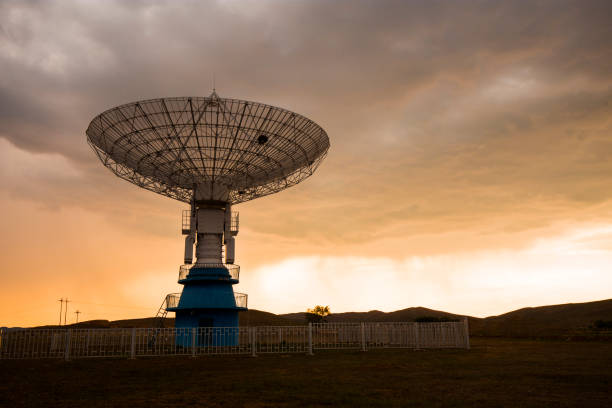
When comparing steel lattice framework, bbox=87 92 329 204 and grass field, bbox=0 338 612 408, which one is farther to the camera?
steel lattice framework, bbox=87 92 329 204

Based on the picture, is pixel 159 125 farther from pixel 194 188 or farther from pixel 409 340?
pixel 409 340

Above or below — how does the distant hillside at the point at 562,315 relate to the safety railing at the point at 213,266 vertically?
below

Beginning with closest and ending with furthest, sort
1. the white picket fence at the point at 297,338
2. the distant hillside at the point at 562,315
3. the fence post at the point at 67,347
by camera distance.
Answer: the fence post at the point at 67,347
the white picket fence at the point at 297,338
the distant hillside at the point at 562,315

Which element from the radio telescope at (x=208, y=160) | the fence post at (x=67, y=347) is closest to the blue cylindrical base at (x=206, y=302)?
the radio telescope at (x=208, y=160)

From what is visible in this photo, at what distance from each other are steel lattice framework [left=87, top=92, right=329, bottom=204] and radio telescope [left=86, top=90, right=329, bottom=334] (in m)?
0.06

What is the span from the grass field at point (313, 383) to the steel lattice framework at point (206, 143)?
13899mm

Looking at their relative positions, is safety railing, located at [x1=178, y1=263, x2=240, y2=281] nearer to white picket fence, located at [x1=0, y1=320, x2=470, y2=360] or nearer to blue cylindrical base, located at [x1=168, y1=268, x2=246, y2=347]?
blue cylindrical base, located at [x1=168, y1=268, x2=246, y2=347]

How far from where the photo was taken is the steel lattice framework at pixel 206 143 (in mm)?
28219

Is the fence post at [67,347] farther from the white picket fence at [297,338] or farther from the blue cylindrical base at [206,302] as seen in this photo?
the blue cylindrical base at [206,302]

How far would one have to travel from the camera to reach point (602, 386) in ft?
39.3

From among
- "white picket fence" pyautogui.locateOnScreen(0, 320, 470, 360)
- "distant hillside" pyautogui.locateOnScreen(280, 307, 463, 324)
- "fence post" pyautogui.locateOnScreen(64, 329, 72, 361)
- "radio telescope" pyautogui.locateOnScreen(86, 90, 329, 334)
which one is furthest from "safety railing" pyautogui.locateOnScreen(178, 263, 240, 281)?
"distant hillside" pyautogui.locateOnScreen(280, 307, 463, 324)

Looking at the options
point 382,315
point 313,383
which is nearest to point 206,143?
point 313,383

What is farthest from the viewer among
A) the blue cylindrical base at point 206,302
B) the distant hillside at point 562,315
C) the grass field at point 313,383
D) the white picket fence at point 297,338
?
the distant hillside at point 562,315

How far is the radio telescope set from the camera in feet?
93.5
